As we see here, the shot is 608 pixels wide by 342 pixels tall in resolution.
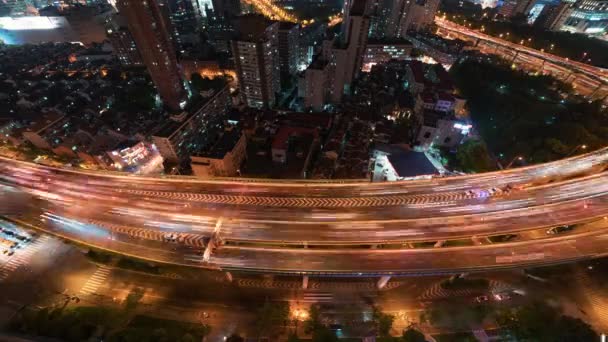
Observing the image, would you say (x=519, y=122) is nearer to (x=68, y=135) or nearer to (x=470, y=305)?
(x=470, y=305)

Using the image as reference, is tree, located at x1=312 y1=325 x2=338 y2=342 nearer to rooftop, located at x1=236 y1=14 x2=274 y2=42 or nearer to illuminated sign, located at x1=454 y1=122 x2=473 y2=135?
illuminated sign, located at x1=454 y1=122 x2=473 y2=135

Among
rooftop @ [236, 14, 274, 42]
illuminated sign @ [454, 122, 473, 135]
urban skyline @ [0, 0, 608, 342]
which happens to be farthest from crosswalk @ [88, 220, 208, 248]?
illuminated sign @ [454, 122, 473, 135]

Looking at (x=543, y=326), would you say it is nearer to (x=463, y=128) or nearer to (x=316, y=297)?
(x=316, y=297)

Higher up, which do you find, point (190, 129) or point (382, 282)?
point (190, 129)

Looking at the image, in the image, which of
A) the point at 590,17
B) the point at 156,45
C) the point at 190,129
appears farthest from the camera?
the point at 590,17

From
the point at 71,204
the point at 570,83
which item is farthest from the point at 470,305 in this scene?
the point at 570,83

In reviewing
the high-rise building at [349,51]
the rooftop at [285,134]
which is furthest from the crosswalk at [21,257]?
the high-rise building at [349,51]

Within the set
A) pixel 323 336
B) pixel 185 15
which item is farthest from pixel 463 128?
pixel 185 15
